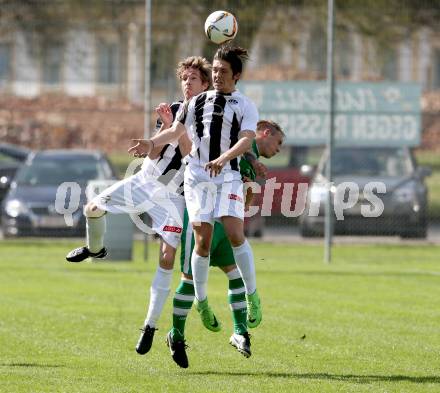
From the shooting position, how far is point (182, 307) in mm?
9547

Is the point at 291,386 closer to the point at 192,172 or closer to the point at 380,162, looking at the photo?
the point at 192,172

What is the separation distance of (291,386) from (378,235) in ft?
44.5

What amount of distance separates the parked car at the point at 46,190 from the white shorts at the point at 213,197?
37.3 feet

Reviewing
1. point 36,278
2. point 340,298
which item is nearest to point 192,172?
point 340,298

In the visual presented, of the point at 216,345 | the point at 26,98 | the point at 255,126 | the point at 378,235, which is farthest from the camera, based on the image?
the point at 26,98

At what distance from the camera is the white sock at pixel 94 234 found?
32.0 ft

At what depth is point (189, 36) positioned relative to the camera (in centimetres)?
2356

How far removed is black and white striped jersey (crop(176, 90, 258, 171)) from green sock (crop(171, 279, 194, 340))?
0.94m

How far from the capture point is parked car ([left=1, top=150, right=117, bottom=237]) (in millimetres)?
21266

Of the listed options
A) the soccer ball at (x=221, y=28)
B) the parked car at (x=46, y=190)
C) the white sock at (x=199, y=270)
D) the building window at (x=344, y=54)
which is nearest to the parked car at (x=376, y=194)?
the building window at (x=344, y=54)

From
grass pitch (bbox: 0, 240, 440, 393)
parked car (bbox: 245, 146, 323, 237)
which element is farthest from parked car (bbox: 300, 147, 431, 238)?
grass pitch (bbox: 0, 240, 440, 393)

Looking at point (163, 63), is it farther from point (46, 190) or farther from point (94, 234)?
point (94, 234)

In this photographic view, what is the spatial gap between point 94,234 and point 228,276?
3.35 ft

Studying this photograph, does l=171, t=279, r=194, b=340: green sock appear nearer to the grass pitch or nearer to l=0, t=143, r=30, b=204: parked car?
the grass pitch
